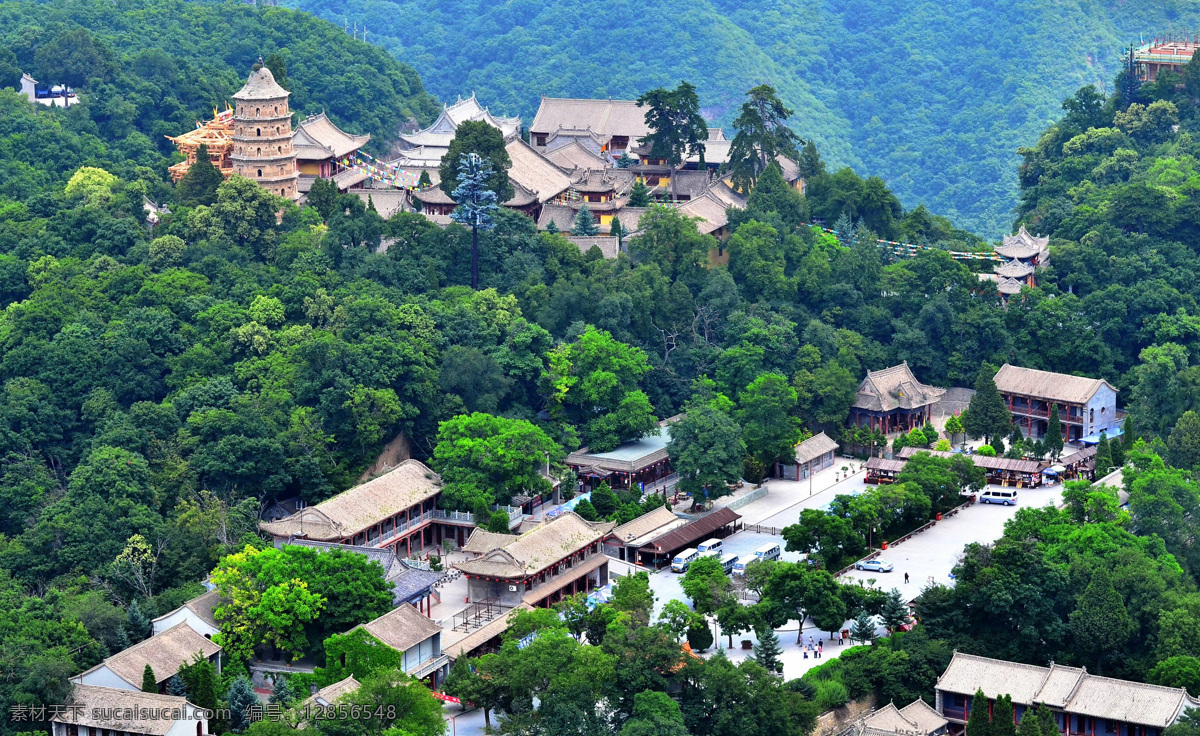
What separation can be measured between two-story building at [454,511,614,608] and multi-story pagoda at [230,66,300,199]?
22.8 metres

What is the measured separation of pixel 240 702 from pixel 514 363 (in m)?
21.5

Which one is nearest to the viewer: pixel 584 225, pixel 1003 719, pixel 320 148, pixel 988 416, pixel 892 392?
pixel 1003 719

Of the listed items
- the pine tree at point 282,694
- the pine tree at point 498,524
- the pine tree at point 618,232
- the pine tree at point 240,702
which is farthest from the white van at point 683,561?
the pine tree at point 618,232

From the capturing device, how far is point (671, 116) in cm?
9012

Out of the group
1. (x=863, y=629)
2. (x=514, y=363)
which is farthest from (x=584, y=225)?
(x=863, y=629)

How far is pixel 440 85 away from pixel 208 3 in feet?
73.1

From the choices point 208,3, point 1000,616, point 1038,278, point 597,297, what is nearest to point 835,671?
point 1000,616

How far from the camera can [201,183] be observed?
80.1m

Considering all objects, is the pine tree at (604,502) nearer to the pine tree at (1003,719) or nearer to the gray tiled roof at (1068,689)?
the gray tiled roof at (1068,689)

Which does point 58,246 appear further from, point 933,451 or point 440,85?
point 440,85

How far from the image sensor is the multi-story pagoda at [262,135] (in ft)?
268

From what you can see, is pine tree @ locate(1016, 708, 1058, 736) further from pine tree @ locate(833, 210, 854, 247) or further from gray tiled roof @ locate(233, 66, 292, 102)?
gray tiled roof @ locate(233, 66, 292, 102)

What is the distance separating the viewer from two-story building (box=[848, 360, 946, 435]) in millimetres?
78188

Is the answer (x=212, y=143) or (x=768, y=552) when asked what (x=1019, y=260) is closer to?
(x=768, y=552)
